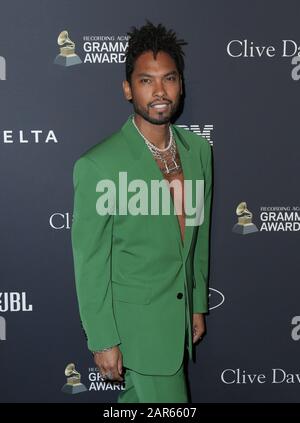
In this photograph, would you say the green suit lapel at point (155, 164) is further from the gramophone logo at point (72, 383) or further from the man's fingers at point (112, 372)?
the gramophone logo at point (72, 383)

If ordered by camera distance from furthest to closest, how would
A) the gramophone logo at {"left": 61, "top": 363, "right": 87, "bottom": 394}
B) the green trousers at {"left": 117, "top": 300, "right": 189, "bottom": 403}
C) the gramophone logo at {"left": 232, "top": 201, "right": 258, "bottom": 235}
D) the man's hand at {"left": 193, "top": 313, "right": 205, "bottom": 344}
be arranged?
the gramophone logo at {"left": 61, "top": 363, "right": 87, "bottom": 394}, the gramophone logo at {"left": 232, "top": 201, "right": 258, "bottom": 235}, the man's hand at {"left": 193, "top": 313, "right": 205, "bottom": 344}, the green trousers at {"left": 117, "top": 300, "right": 189, "bottom": 403}

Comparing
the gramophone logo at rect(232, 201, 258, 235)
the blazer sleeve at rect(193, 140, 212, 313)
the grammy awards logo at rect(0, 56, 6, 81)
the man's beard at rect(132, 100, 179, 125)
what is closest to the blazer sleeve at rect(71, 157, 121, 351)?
the man's beard at rect(132, 100, 179, 125)

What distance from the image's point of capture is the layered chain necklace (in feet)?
7.90

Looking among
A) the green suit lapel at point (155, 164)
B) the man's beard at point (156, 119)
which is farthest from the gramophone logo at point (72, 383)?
the man's beard at point (156, 119)

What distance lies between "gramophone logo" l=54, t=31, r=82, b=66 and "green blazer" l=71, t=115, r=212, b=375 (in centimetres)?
44

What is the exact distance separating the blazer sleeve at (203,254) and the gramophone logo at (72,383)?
29.1 inches

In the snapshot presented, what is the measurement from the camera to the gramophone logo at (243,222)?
285cm

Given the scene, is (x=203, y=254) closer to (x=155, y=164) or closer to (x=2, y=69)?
(x=155, y=164)

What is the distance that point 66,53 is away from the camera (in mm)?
2621

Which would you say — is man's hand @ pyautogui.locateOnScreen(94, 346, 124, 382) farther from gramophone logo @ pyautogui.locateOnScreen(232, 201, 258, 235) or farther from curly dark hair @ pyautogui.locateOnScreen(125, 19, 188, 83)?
curly dark hair @ pyautogui.locateOnScreen(125, 19, 188, 83)

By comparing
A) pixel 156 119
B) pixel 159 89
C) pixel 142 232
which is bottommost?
pixel 142 232

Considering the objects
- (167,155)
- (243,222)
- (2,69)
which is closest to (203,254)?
(243,222)

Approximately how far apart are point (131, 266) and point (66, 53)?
1.00 metres
